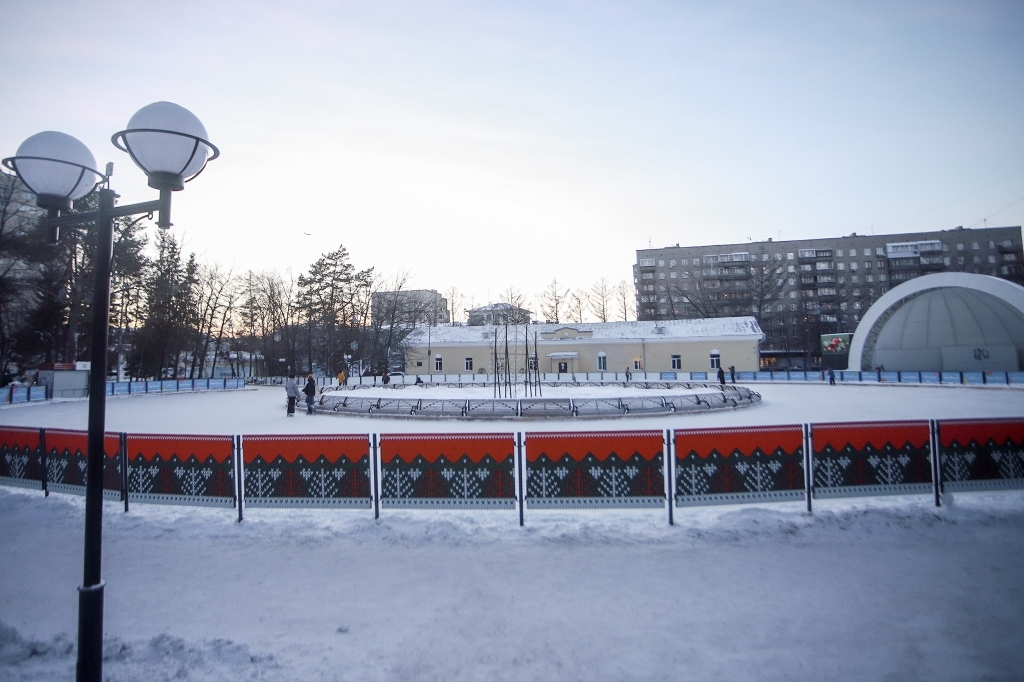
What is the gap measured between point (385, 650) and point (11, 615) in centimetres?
361

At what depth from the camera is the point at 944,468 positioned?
725cm

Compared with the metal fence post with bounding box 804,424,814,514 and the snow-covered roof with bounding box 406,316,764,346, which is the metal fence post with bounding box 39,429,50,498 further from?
the snow-covered roof with bounding box 406,316,764,346

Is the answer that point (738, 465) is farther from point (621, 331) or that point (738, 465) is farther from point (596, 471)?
point (621, 331)

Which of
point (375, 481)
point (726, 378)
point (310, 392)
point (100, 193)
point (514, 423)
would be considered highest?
point (100, 193)

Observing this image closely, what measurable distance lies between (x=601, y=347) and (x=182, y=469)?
43802 millimetres

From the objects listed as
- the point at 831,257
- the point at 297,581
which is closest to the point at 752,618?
the point at 297,581

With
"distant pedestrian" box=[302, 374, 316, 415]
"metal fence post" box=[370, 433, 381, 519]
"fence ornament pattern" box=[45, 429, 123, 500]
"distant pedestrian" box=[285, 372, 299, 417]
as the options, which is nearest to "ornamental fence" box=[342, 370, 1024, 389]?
"distant pedestrian" box=[302, 374, 316, 415]

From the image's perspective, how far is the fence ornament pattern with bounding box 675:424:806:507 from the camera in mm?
6824

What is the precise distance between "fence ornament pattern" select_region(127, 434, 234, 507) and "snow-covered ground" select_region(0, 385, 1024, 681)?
1.04 feet

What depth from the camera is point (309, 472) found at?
7.18 m

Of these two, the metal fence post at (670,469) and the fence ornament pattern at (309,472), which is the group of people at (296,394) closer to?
the fence ornament pattern at (309,472)

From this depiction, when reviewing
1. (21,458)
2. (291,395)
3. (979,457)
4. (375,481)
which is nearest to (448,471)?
(375,481)

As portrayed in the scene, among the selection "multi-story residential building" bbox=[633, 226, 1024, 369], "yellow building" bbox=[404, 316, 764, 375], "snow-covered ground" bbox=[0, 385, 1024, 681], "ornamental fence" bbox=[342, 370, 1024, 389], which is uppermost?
"multi-story residential building" bbox=[633, 226, 1024, 369]

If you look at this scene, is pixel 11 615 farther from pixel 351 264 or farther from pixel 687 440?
pixel 351 264
